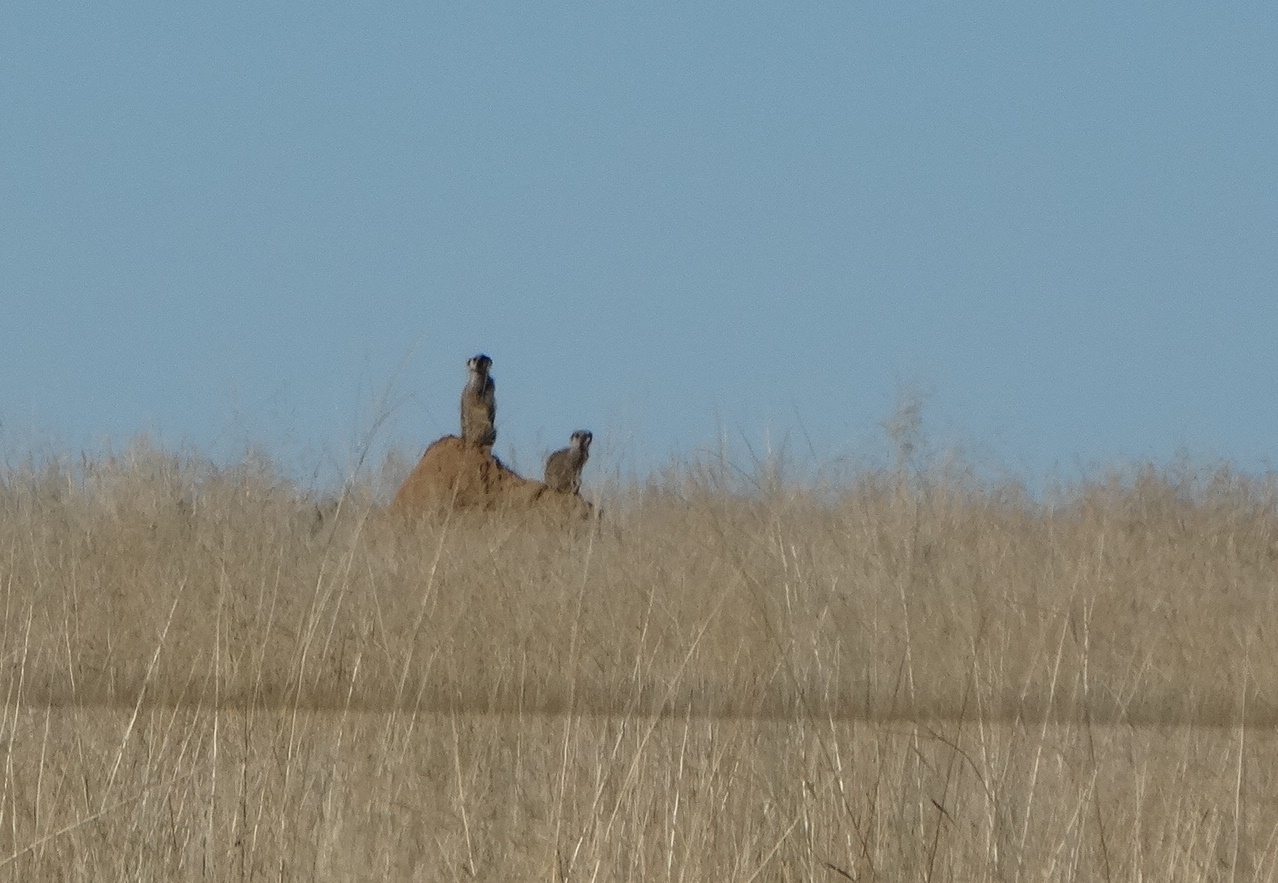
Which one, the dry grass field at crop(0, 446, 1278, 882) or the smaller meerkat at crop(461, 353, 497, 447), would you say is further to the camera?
the smaller meerkat at crop(461, 353, 497, 447)

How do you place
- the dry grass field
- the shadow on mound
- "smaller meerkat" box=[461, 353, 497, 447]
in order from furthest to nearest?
"smaller meerkat" box=[461, 353, 497, 447] < the shadow on mound < the dry grass field

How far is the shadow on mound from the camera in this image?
411 inches

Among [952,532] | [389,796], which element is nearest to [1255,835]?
[389,796]

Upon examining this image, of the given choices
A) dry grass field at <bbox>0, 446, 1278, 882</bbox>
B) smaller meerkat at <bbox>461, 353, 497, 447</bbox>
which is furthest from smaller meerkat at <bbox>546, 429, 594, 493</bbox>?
dry grass field at <bbox>0, 446, 1278, 882</bbox>

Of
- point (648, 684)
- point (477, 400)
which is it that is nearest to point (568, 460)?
point (477, 400)

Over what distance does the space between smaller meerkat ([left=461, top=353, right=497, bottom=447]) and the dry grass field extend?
5.84ft

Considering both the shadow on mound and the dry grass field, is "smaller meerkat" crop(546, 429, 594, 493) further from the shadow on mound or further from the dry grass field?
the dry grass field

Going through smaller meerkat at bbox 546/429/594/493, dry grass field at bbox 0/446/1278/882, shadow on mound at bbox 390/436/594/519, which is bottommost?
dry grass field at bbox 0/446/1278/882

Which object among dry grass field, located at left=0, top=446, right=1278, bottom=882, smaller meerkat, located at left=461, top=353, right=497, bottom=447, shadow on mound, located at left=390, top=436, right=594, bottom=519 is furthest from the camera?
smaller meerkat, located at left=461, top=353, right=497, bottom=447

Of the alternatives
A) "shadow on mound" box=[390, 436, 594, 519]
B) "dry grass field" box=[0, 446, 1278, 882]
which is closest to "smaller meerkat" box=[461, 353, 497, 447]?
"shadow on mound" box=[390, 436, 594, 519]

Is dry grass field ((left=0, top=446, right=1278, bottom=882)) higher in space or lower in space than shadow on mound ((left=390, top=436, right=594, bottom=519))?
lower

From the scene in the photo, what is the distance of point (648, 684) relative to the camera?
6.50m

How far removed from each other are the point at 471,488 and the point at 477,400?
135 cm

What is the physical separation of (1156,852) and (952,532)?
20.7 feet
